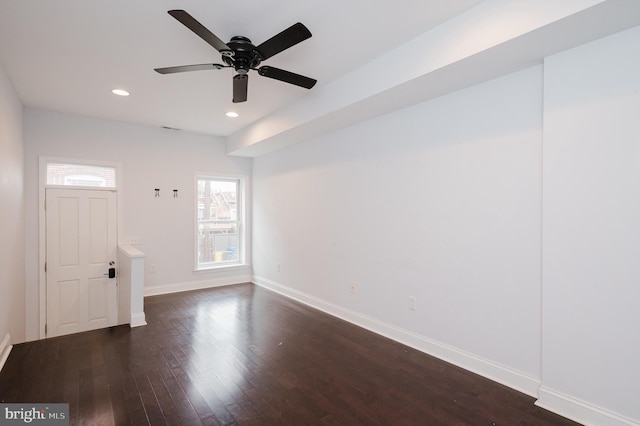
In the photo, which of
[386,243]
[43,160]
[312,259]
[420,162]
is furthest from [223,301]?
[420,162]

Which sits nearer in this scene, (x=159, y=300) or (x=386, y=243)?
(x=386, y=243)

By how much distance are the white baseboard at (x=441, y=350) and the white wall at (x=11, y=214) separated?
11.0ft

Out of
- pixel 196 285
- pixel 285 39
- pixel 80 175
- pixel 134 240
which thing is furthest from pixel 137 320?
pixel 285 39

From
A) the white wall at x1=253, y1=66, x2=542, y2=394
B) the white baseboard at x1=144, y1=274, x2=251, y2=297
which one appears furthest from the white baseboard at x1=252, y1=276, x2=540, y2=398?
the white baseboard at x1=144, y1=274, x2=251, y2=297

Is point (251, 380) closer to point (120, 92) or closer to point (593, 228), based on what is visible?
point (593, 228)

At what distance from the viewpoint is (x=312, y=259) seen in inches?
183

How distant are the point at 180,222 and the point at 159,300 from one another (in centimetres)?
134

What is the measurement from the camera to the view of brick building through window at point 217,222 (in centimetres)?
578

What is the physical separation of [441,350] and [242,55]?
3.08 meters

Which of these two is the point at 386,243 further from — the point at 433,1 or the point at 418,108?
the point at 433,1

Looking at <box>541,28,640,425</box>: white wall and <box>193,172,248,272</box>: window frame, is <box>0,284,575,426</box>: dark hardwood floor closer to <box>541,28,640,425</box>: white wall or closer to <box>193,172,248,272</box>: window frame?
<box>541,28,640,425</box>: white wall

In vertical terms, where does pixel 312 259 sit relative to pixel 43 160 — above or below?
below

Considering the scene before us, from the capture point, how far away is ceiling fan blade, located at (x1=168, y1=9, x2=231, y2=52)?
1.77 metres

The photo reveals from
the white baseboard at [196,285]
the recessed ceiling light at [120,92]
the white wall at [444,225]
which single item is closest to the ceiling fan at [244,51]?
the white wall at [444,225]
